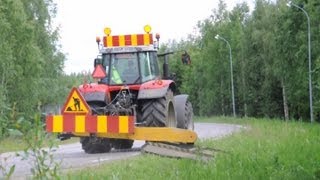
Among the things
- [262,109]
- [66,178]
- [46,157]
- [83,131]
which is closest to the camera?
[46,157]

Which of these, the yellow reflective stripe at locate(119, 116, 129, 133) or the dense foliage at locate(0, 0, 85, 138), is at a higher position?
the dense foliage at locate(0, 0, 85, 138)

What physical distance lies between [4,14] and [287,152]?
29281 millimetres

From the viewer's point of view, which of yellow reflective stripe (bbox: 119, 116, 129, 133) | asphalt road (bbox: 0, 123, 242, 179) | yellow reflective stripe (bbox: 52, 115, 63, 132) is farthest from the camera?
yellow reflective stripe (bbox: 52, 115, 63, 132)

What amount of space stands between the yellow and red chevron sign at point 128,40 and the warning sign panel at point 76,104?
2649mm

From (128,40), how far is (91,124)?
3102mm

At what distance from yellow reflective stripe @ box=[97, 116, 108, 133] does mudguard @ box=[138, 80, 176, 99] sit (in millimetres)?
1327

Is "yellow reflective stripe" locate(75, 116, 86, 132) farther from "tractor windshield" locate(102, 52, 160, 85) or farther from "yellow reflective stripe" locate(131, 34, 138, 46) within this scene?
"yellow reflective stripe" locate(131, 34, 138, 46)

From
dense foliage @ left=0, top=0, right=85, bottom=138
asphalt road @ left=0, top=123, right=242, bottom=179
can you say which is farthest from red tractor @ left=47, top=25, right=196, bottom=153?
dense foliage @ left=0, top=0, right=85, bottom=138

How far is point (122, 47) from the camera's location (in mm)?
14469

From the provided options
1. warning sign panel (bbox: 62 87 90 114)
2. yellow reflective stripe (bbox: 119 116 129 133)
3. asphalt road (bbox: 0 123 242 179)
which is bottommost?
asphalt road (bbox: 0 123 242 179)

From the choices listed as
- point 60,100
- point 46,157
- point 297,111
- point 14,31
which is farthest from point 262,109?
point 46,157

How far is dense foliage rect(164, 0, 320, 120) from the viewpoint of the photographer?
144 ft

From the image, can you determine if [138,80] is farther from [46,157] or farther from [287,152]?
[46,157]

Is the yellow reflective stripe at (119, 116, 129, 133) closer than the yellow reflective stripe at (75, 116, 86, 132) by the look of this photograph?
Yes
